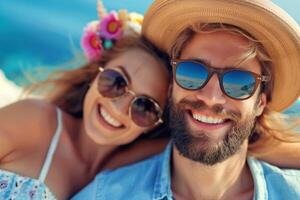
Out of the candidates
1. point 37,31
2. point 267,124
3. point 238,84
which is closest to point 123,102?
point 238,84

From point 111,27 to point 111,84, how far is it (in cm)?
40

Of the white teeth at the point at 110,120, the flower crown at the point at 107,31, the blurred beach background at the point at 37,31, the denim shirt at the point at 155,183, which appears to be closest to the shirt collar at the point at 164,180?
the denim shirt at the point at 155,183

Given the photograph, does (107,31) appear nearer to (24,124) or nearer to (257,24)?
(24,124)

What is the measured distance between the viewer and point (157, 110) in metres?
2.30

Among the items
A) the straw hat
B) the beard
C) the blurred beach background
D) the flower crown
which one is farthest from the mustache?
the blurred beach background

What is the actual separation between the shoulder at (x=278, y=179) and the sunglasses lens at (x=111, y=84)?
71 centimetres

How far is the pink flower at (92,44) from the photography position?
2547 millimetres

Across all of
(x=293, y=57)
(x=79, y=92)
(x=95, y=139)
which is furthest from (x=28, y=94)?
(x=293, y=57)

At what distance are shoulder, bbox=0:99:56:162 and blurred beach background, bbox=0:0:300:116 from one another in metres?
1.44

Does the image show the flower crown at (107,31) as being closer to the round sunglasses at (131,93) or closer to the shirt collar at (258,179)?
the round sunglasses at (131,93)

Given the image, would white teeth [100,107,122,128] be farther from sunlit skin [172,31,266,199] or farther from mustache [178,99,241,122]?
mustache [178,99,241,122]

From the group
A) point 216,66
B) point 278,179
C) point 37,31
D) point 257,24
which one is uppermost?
point 257,24

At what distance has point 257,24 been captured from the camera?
6.14ft

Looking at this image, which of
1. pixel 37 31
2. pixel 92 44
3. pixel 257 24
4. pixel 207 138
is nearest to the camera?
pixel 257 24
